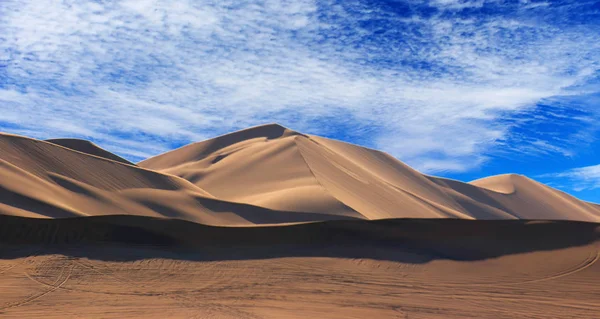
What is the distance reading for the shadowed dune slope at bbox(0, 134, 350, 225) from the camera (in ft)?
111

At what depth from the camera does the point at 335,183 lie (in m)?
58.5

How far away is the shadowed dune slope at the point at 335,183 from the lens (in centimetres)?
5462

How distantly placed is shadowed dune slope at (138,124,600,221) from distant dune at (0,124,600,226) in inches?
8.0

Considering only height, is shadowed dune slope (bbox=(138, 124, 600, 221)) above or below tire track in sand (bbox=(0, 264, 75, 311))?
above

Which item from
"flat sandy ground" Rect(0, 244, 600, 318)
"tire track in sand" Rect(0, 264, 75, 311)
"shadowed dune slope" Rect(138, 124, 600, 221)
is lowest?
"tire track in sand" Rect(0, 264, 75, 311)

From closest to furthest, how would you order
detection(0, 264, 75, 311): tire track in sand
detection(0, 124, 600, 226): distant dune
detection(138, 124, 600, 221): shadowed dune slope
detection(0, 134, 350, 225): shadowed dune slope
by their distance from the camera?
detection(0, 264, 75, 311): tire track in sand, detection(0, 134, 350, 225): shadowed dune slope, detection(0, 124, 600, 226): distant dune, detection(138, 124, 600, 221): shadowed dune slope

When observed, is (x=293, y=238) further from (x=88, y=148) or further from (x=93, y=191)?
(x=88, y=148)

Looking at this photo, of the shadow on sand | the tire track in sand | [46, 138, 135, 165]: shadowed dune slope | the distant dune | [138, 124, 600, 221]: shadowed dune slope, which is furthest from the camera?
[46, 138, 135, 165]: shadowed dune slope

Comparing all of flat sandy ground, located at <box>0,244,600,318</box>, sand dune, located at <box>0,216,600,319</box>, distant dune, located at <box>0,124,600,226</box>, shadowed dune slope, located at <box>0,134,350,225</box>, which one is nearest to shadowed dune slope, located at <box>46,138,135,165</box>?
distant dune, located at <box>0,124,600,226</box>

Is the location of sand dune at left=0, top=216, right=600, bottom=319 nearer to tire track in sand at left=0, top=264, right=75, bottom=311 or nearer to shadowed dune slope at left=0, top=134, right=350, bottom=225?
tire track in sand at left=0, top=264, right=75, bottom=311

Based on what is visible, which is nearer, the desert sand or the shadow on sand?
the desert sand

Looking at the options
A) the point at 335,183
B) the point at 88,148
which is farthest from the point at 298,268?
the point at 88,148

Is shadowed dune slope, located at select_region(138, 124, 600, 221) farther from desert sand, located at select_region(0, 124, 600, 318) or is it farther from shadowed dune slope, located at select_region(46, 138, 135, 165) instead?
desert sand, located at select_region(0, 124, 600, 318)

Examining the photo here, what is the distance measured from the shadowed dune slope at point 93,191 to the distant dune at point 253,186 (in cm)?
10
